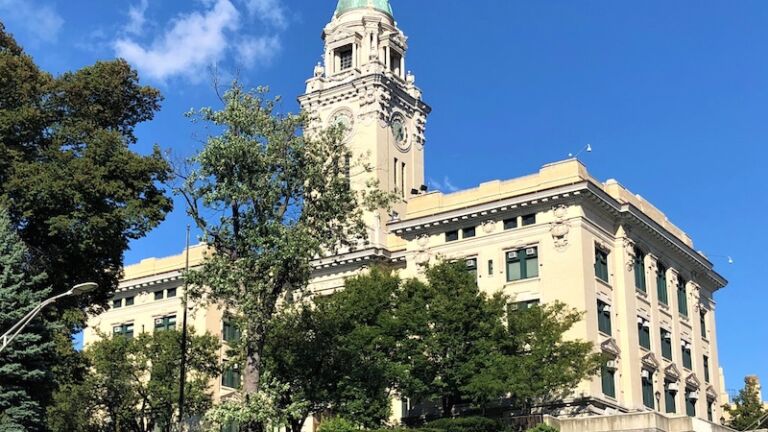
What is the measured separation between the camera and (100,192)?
41250 mm

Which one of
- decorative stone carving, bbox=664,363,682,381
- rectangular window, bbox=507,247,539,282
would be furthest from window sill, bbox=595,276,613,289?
decorative stone carving, bbox=664,363,682,381

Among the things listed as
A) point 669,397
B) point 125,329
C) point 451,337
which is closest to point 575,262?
point 451,337

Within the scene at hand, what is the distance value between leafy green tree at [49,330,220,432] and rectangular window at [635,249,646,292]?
2580 centimetres

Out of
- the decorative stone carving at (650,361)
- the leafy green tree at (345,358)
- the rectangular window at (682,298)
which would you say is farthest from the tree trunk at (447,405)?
the rectangular window at (682,298)

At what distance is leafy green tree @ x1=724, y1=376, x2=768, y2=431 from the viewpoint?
64875mm

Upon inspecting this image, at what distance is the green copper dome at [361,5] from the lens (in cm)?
8544

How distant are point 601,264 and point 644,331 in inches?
216

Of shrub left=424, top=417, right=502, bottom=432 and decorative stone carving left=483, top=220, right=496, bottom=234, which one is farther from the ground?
decorative stone carving left=483, top=220, right=496, bottom=234

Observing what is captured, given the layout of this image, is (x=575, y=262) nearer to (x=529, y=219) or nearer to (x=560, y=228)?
(x=560, y=228)

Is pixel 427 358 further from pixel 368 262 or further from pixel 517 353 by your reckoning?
pixel 368 262

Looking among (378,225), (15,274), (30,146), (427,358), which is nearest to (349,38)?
(378,225)

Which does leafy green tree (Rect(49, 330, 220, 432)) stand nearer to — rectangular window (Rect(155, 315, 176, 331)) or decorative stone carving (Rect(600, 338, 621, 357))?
rectangular window (Rect(155, 315, 176, 331))

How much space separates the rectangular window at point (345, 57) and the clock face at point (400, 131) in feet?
20.7

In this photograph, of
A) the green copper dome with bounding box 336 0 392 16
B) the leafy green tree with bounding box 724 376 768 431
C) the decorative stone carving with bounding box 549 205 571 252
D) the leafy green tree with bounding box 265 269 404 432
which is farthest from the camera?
the green copper dome with bounding box 336 0 392 16
